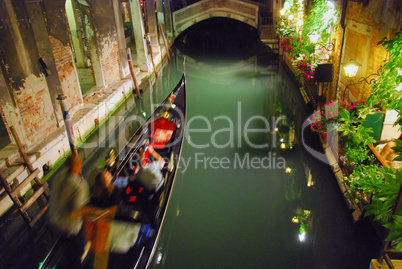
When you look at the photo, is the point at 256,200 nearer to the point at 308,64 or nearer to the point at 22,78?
the point at 308,64

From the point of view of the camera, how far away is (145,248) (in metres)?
2.29

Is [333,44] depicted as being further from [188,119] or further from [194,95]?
[194,95]

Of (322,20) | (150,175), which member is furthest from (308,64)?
(150,175)

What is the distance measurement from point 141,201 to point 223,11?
8.57 m

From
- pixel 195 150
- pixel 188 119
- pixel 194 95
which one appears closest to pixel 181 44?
pixel 194 95

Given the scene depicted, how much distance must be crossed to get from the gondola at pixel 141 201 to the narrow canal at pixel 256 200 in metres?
0.31

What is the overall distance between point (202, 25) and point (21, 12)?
1093 cm

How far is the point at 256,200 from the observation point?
3.20 meters

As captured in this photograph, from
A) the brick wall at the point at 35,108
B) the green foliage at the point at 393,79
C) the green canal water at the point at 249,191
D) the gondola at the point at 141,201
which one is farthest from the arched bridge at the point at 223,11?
the green foliage at the point at 393,79

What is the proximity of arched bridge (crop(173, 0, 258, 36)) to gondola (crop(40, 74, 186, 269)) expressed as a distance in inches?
270


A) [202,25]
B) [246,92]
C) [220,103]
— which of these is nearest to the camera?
[220,103]

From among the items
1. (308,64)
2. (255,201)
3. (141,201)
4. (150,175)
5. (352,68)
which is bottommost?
(255,201)

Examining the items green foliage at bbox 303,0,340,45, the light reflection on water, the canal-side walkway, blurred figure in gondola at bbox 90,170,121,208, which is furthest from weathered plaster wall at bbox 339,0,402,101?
the canal-side walkway

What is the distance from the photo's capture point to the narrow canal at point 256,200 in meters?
2.55
